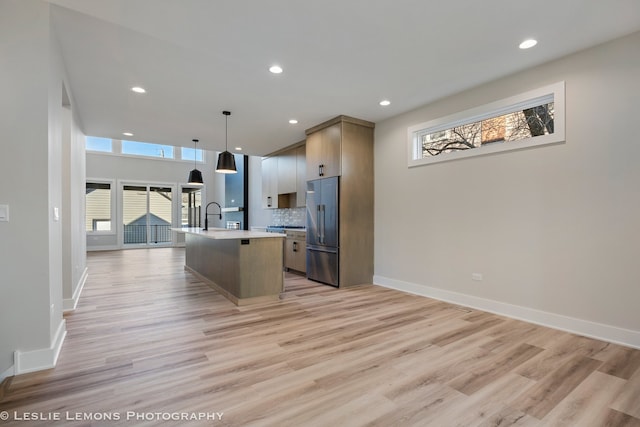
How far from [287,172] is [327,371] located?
16.6 ft

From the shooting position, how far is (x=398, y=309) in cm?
369

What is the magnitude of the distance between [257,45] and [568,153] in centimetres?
321

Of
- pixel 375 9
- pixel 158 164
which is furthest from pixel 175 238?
pixel 375 9

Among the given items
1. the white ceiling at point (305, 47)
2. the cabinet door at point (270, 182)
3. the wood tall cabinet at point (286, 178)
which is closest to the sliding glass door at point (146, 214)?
the cabinet door at point (270, 182)

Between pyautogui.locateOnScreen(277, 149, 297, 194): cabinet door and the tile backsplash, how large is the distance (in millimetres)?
606

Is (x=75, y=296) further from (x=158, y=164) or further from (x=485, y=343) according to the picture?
(x=158, y=164)

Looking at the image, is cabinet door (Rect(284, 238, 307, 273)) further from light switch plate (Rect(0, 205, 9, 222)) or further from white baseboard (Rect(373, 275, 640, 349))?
light switch plate (Rect(0, 205, 9, 222))

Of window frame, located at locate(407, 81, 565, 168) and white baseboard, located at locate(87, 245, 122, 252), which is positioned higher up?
window frame, located at locate(407, 81, 565, 168)

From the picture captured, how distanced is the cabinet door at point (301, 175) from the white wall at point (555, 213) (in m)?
2.47

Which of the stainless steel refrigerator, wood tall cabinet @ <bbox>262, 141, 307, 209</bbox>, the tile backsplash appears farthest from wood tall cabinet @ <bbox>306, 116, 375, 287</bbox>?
the tile backsplash

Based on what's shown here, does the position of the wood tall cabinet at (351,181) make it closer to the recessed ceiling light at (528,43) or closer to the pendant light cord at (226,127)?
the pendant light cord at (226,127)

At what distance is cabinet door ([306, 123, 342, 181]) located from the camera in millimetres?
4848

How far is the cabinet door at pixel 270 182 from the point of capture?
7.20 meters

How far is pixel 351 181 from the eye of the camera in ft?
16.0
